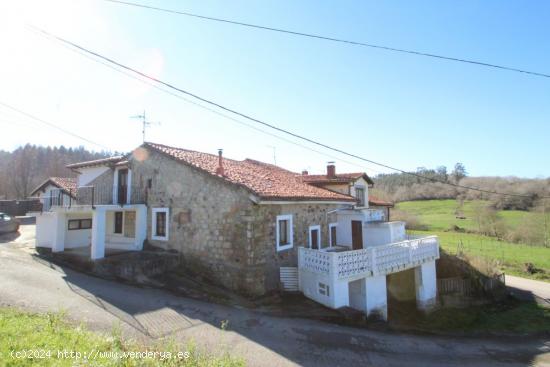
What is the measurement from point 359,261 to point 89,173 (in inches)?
645

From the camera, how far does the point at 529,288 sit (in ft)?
65.2

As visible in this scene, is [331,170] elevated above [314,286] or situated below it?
above

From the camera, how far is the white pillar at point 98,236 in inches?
494

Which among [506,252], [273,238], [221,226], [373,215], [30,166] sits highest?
[30,166]

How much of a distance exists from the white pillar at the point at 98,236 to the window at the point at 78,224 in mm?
4217

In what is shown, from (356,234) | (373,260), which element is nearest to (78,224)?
(356,234)

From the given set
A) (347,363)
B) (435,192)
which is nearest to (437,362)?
(347,363)

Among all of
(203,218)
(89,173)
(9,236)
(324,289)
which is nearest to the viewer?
(324,289)

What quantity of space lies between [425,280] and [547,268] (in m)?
17.9

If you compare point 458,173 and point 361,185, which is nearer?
point 361,185

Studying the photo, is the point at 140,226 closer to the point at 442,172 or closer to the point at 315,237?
the point at 315,237

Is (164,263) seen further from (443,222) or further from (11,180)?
(11,180)

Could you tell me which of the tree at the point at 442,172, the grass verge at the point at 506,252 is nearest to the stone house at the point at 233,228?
the grass verge at the point at 506,252

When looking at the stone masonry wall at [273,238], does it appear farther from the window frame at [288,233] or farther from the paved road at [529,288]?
the paved road at [529,288]
